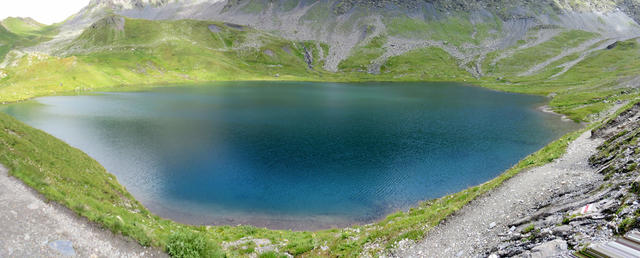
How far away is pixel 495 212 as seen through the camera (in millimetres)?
20969

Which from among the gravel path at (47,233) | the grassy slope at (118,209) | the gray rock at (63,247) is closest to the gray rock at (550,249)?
the grassy slope at (118,209)

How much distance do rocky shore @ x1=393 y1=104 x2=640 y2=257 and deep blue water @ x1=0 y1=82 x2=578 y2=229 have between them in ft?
58.2

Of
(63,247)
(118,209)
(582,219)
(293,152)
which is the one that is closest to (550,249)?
(582,219)

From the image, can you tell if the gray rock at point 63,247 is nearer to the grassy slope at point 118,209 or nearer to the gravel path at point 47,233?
the gravel path at point 47,233

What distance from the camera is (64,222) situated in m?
14.7

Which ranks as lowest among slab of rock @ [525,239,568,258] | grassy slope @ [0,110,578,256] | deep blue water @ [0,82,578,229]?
deep blue water @ [0,82,578,229]

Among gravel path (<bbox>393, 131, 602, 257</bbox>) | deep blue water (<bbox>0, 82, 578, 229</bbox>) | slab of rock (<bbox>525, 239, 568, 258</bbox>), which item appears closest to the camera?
slab of rock (<bbox>525, 239, 568, 258</bbox>)

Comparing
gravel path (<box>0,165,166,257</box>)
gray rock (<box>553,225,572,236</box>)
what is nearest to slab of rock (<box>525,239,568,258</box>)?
gray rock (<box>553,225,572,236</box>)

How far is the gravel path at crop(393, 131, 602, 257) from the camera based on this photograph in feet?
59.0

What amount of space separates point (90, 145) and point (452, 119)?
9985 centimetres

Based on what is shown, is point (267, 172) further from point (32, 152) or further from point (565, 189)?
point (565, 189)

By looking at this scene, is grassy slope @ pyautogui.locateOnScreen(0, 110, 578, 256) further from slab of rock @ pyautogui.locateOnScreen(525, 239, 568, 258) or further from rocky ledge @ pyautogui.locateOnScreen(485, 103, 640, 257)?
slab of rock @ pyautogui.locateOnScreen(525, 239, 568, 258)

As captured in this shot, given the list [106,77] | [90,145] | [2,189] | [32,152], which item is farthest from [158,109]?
[106,77]

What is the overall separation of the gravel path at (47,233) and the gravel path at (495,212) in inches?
638
